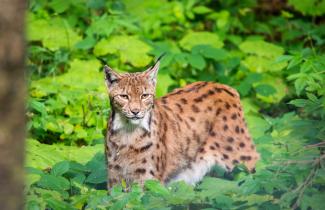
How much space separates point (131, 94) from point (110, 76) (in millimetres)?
296

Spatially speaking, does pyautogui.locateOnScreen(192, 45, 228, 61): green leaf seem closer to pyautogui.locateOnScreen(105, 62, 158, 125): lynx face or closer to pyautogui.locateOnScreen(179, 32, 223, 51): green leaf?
pyautogui.locateOnScreen(179, 32, 223, 51): green leaf

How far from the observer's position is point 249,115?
10.2 metres

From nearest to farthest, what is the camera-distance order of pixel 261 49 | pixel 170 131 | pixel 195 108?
pixel 170 131, pixel 195 108, pixel 261 49

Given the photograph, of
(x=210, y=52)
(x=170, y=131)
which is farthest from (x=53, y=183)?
(x=210, y=52)

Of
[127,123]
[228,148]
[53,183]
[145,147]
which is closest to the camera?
[53,183]

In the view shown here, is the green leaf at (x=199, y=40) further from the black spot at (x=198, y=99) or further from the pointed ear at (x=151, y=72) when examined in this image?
the pointed ear at (x=151, y=72)

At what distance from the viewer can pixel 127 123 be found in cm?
767

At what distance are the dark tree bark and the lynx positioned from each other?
413cm

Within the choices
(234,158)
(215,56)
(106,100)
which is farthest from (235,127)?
(215,56)

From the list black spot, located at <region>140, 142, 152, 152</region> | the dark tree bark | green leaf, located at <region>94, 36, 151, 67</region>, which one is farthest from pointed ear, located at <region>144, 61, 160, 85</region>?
the dark tree bark

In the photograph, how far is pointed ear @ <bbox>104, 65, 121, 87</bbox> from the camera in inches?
304

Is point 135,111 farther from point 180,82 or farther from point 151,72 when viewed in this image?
point 180,82

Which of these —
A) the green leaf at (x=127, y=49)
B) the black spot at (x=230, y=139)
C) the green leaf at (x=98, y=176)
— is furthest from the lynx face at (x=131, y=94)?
the green leaf at (x=127, y=49)

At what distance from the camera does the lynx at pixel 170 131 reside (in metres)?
7.68
